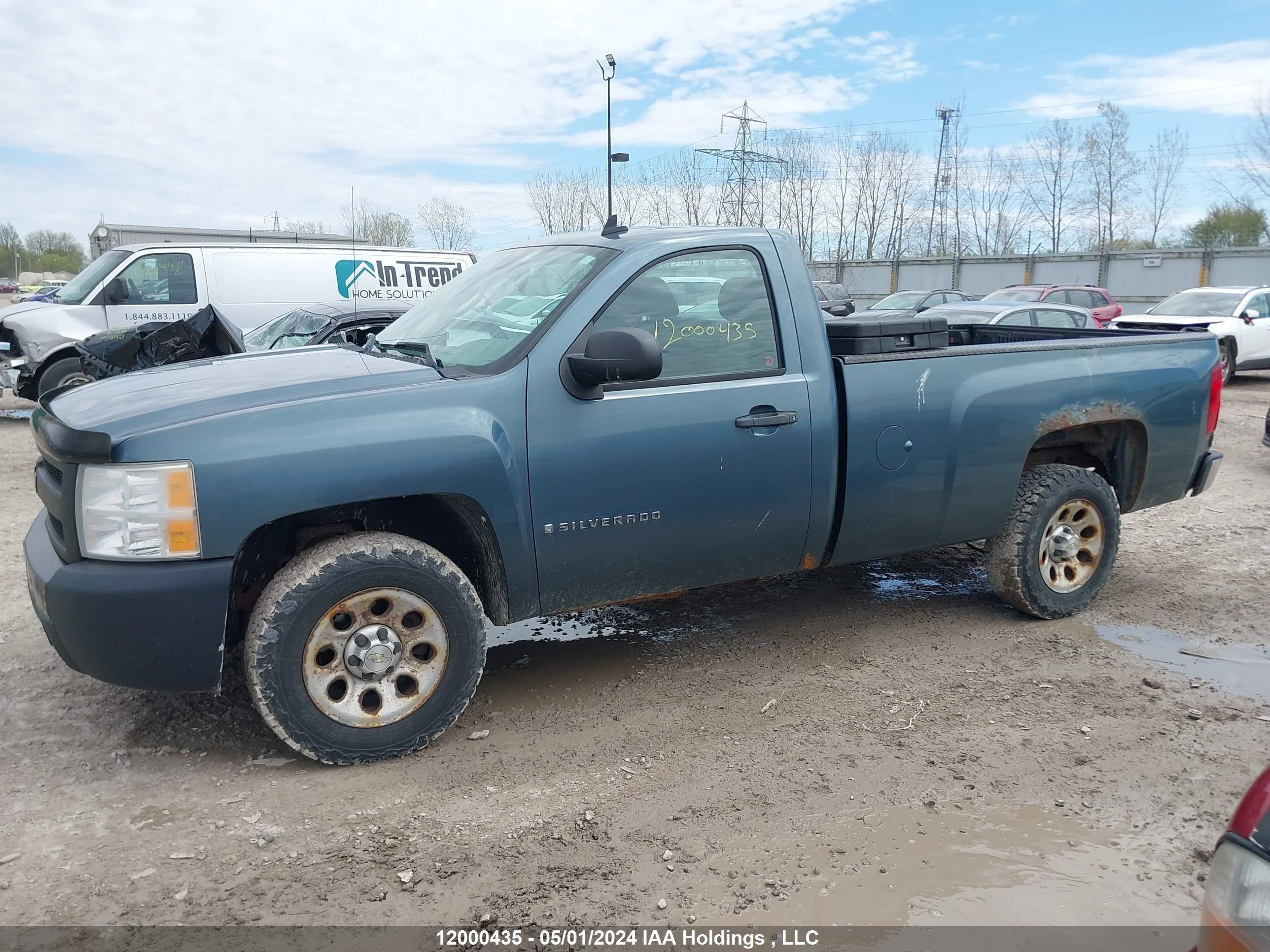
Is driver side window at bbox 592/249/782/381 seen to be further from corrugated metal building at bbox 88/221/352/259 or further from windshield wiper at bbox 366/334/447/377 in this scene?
corrugated metal building at bbox 88/221/352/259

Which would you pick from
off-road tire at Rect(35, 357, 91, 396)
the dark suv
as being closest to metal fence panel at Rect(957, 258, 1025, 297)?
the dark suv

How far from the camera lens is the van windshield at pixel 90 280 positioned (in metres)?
12.2

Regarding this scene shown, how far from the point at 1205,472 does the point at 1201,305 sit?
1433 centimetres

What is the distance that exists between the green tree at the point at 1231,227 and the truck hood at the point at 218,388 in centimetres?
4702

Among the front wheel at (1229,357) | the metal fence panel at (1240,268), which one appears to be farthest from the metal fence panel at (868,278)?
the front wheel at (1229,357)

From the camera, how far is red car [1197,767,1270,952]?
168 centimetres

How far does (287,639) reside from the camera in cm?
334

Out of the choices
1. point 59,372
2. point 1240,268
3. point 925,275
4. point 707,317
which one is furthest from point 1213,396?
point 925,275

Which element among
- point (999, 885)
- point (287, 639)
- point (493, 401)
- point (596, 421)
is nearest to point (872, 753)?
point (999, 885)

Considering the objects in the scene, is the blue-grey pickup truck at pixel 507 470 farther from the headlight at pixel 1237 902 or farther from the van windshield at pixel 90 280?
the van windshield at pixel 90 280

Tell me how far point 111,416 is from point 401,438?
96 centimetres

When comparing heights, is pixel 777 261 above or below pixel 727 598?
above

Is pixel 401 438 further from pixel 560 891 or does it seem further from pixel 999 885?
pixel 999 885

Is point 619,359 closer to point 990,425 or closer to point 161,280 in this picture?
point 990,425
